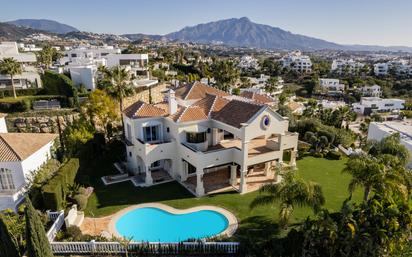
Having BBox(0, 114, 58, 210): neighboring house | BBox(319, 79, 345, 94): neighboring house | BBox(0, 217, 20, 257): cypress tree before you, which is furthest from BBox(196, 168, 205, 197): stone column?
BBox(319, 79, 345, 94): neighboring house

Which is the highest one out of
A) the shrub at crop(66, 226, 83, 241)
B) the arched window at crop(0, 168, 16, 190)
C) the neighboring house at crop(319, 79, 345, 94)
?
the arched window at crop(0, 168, 16, 190)

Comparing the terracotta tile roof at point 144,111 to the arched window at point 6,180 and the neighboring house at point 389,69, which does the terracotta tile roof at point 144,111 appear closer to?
the arched window at point 6,180

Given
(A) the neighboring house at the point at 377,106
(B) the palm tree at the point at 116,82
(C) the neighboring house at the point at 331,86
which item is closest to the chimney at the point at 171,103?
(B) the palm tree at the point at 116,82

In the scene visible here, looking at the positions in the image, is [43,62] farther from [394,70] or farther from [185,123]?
[394,70]

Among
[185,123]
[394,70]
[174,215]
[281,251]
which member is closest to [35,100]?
[185,123]

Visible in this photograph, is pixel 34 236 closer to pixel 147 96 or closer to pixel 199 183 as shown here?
pixel 199 183

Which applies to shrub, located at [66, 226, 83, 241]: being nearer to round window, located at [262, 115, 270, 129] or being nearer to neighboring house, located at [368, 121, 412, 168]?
round window, located at [262, 115, 270, 129]
